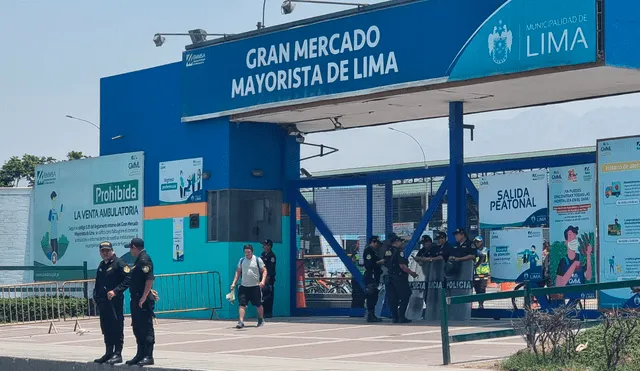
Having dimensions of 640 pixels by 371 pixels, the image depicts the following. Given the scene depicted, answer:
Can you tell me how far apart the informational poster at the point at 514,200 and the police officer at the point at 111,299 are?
8155 millimetres

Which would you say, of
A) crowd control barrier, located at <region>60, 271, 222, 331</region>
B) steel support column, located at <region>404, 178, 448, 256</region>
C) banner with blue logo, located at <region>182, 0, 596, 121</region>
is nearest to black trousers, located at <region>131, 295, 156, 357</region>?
banner with blue logo, located at <region>182, 0, 596, 121</region>

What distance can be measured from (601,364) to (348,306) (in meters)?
12.4

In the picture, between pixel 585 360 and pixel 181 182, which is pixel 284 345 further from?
pixel 181 182

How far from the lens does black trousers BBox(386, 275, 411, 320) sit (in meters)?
22.2

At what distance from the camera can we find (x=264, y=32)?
24.4 meters

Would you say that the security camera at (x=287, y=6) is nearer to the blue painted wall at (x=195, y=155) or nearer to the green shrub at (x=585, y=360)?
Result: the blue painted wall at (x=195, y=155)

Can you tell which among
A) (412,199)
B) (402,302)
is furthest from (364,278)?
(412,199)

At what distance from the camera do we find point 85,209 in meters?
29.0

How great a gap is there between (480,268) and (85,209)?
1122 cm

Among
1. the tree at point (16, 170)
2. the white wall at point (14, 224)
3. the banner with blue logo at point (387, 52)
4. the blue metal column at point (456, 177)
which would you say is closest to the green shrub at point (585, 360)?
the banner with blue logo at point (387, 52)

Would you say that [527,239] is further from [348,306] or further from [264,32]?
[264,32]

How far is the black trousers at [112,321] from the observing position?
637 inches

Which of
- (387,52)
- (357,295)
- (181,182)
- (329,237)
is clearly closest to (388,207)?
(329,237)

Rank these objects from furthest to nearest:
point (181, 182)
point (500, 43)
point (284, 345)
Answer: point (181, 182), point (500, 43), point (284, 345)
